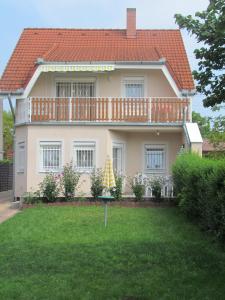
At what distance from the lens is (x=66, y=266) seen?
9.70 metres

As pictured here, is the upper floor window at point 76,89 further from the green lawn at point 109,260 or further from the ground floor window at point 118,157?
the green lawn at point 109,260

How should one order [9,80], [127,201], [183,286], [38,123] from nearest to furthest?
[183,286]
[127,201]
[38,123]
[9,80]

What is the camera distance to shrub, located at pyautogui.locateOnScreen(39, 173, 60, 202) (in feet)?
71.7

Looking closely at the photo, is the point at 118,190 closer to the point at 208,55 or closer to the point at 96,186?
the point at 96,186

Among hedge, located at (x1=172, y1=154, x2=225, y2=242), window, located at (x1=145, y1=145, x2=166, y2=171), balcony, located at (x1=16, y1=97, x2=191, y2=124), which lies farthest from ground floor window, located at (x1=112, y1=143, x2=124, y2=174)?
hedge, located at (x1=172, y1=154, x2=225, y2=242)

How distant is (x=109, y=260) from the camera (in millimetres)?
10227

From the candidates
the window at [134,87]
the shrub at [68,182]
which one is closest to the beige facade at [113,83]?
the window at [134,87]

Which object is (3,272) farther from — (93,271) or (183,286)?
(183,286)

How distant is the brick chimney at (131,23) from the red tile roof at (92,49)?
0.34 m

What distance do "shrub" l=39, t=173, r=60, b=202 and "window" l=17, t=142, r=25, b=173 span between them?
282cm

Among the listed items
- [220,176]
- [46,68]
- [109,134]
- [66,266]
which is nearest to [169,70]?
[109,134]

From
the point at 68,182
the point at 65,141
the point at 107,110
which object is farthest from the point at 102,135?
the point at 68,182

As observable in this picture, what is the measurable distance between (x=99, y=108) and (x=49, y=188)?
4380mm

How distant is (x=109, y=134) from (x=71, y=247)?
1277 centimetres
